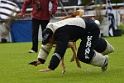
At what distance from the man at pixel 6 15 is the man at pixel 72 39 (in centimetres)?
1298

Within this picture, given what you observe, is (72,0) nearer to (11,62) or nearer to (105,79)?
(11,62)

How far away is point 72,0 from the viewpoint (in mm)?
30281

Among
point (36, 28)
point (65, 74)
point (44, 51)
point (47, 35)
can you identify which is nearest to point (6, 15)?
point (36, 28)

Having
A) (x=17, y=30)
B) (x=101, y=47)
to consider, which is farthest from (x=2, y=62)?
(x=17, y=30)

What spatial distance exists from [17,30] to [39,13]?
759 centimetres

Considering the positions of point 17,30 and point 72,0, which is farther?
point 72,0

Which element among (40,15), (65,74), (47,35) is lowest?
(40,15)

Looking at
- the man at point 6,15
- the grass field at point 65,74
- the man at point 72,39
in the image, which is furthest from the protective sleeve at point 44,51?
the man at point 6,15

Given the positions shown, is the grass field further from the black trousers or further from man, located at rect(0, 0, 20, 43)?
man, located at rect(0, 0, 20, 43)

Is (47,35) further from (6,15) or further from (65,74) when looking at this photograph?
(6,15)

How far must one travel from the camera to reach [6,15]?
Result: 24000mm

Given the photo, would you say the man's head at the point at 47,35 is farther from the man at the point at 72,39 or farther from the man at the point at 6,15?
the man at the point at 6,15

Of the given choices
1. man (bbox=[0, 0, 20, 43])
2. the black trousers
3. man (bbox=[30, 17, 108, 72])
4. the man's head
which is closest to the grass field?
man (bbox=[30, 17, 108, 72])

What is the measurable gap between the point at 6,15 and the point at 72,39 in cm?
1539
